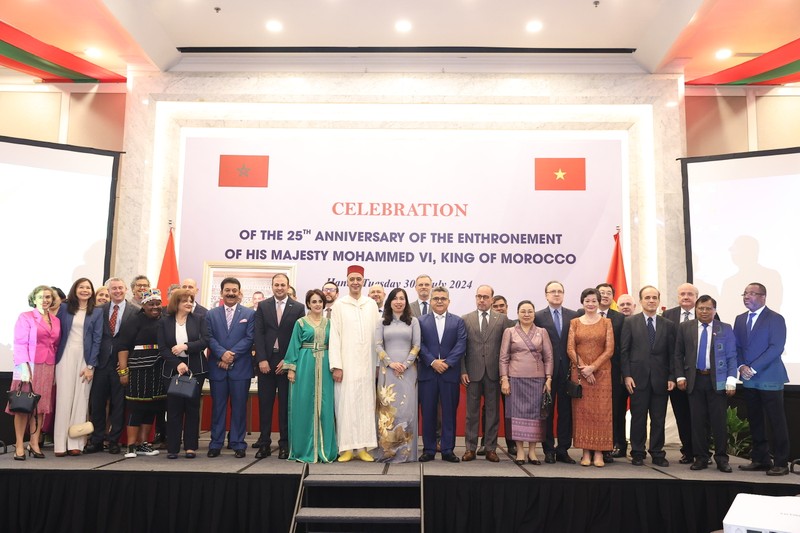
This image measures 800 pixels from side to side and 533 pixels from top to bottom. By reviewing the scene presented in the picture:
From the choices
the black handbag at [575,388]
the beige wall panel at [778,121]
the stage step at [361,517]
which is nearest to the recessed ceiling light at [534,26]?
the beige wall panel at [778,121]

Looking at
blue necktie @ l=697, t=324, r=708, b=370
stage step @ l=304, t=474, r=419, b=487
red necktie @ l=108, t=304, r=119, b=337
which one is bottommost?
stage step @ l=304, t=474, r=419, b=487

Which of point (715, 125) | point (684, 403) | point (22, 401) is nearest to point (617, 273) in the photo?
point (715, 125)

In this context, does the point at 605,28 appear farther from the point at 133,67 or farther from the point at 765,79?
the point at 133,67

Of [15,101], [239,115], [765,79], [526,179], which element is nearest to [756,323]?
[526,179]

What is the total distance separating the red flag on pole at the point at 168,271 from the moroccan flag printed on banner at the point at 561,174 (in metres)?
4.37

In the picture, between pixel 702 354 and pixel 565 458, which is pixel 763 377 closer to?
pixel 702 354

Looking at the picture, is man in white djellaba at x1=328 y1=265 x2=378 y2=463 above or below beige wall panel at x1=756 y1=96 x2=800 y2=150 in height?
below

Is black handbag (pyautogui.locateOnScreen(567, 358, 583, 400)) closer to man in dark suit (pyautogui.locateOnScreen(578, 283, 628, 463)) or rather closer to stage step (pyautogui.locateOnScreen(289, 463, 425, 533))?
man in dark suit (pyautogui.locateOnScreen(578, 283, 628, 463))

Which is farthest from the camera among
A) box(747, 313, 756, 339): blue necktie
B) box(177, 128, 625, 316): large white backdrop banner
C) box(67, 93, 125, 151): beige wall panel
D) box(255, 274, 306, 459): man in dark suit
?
box(67, 93, 125, 151): beige wall panel

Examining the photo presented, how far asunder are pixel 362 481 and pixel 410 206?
419cm

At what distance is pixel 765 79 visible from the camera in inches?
292

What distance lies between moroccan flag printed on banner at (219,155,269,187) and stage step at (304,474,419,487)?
4.45 meters

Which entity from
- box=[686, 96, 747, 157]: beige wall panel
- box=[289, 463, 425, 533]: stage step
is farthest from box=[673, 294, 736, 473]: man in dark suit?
box=[686, 96, 747, 157]: beige wall panel

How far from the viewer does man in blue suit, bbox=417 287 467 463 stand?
502cm
